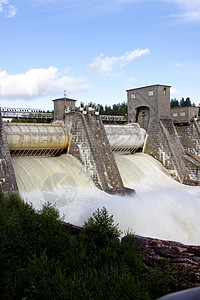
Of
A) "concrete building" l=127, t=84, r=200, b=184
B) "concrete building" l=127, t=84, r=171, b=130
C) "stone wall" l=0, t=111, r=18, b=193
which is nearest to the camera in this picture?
"stone wall" l=0, t=111, r=18, b=193

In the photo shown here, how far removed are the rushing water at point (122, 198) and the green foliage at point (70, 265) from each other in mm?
3713

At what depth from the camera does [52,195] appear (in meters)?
13.5

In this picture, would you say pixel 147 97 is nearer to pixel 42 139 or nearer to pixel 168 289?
pixel 42 139

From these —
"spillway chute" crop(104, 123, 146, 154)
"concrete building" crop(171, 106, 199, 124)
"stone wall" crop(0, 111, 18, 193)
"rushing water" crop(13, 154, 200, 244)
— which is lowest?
"rushing water" crop(13, 154, 200, 244)

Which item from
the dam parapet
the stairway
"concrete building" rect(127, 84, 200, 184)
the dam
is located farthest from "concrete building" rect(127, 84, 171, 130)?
the dam parapet

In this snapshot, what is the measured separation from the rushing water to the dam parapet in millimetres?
421

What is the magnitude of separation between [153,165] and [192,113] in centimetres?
840

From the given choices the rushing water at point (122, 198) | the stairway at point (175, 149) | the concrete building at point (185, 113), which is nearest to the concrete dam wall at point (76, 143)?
the rushing water at point (122, 198)

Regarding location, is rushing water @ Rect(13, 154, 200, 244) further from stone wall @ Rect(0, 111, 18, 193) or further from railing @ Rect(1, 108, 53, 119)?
railing @ Rect(1, 108, 53, 119)

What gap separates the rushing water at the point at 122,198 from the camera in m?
11.5

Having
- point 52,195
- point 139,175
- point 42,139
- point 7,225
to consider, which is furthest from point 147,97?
point 7,225

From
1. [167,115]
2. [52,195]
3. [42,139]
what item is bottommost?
[52,195]

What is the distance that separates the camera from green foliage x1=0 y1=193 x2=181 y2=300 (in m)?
4.84

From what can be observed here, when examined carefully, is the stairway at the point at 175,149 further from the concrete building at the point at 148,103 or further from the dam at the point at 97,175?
the concrete building at the point at 148,103
